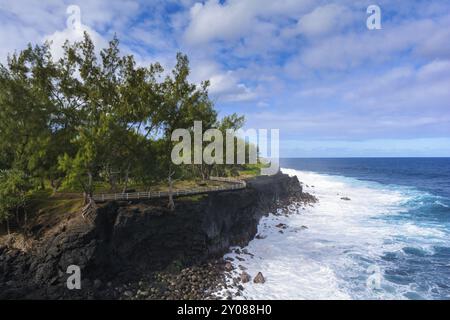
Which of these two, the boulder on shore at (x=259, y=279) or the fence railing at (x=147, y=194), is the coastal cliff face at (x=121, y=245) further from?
the boulder on shore at (x=259, y=279)

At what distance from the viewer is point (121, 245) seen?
25.0m

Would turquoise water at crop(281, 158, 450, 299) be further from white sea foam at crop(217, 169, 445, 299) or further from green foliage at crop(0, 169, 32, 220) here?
green foliage at crop(0, 169, 32, 220)

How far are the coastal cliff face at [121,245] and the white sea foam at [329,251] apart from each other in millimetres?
5021

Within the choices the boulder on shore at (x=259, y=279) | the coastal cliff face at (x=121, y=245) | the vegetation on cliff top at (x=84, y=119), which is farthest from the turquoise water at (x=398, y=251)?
the vegetation on cliff top at (x=84, y=119)

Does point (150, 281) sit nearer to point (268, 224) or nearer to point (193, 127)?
point (193, 127)

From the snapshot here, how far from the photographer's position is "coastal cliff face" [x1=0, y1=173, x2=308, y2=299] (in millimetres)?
21891

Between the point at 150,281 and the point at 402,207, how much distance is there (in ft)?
181

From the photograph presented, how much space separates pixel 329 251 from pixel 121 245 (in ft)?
79.3

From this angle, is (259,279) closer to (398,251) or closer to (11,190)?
(398,251)

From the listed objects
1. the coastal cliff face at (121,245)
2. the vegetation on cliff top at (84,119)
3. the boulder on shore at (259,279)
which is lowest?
the boulder on shore at (259,279)

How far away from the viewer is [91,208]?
80.2 feet

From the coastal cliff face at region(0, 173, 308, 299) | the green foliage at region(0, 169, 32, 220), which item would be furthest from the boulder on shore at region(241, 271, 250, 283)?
the green foliage at region(0, 169, 32, 220)

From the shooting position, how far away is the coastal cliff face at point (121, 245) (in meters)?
21.9
